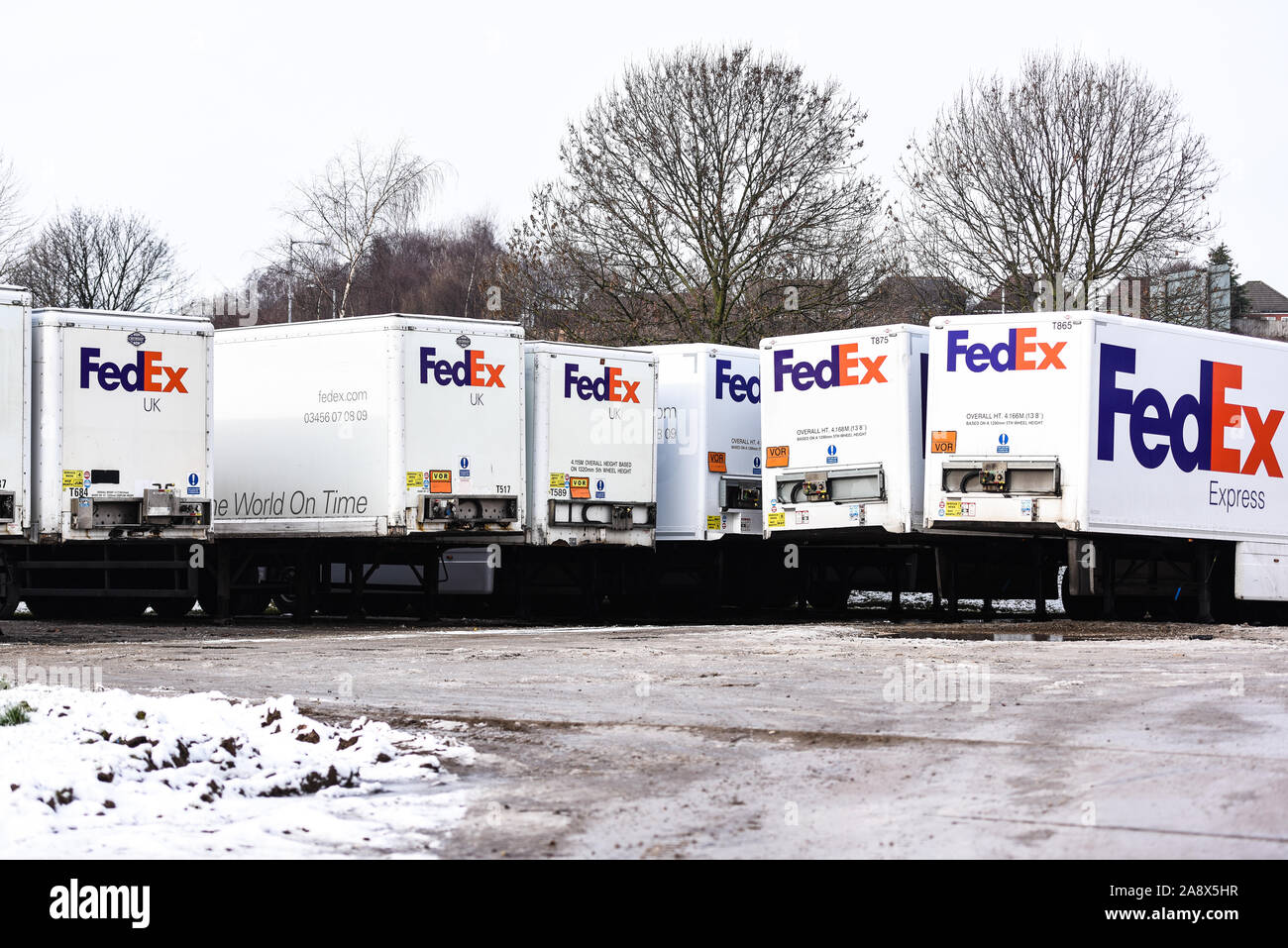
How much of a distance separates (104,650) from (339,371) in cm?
591

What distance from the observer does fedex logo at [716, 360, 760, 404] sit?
21.3m

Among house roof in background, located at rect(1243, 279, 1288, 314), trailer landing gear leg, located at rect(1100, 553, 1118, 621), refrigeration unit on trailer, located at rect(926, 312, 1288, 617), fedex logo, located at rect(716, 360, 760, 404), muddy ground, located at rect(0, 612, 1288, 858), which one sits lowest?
muddy ground, located at rect(0, 612, 1288, 858)

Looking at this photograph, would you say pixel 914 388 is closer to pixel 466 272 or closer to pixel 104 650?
pixel 104 650

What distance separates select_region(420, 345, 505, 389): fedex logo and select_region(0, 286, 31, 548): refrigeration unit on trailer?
4295 mm

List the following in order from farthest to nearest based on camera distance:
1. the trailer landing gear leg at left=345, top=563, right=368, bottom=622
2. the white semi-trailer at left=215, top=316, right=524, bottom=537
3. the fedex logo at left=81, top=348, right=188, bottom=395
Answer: the trailer landing gear leg at left=345, top=563, right=368, bottom=622 < the white semi-trailer at left=215, top=316, right=524, bottom=537 < the fedex logo at left=81, top=348, right=188, bottom=395

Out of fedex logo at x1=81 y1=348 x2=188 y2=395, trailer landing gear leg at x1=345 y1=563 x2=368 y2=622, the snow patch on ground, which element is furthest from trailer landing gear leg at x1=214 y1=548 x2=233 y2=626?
the snow patch on ground

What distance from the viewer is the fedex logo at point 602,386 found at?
65.7 ft

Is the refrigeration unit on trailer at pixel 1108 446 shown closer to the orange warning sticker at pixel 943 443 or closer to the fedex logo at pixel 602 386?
the orange warning sticker at pixel 943 443

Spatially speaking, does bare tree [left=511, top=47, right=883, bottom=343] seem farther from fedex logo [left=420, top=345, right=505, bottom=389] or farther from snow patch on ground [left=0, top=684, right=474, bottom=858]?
snow patch on ground [left=0, top=684, right=474, bottom=858]

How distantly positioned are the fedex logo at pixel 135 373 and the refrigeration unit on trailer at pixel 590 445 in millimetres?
4274

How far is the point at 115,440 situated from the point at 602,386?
590cm

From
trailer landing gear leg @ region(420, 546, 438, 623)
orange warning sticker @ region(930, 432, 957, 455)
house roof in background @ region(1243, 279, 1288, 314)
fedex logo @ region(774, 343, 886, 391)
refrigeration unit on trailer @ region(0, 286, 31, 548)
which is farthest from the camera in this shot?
house roof in background @ region(1243, 279, 1288, 314)

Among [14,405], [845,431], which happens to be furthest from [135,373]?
[845,431]
